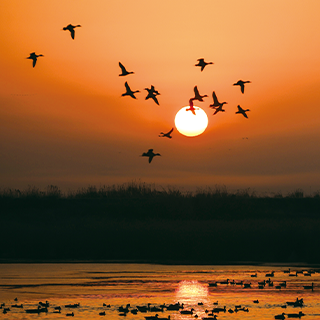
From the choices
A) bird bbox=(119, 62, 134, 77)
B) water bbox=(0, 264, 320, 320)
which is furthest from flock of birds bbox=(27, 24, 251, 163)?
water bbox=(0, 264, 320, 320)

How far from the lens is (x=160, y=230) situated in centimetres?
4338

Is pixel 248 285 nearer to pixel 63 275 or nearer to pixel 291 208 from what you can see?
pixel 63 275

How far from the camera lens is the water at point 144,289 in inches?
821

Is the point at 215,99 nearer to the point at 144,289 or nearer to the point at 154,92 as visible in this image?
the point at 154,92

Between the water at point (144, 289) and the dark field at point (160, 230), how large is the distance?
4.88 metres

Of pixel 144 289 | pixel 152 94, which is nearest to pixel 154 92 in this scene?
pixel 152 94

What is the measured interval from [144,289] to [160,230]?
1820cm

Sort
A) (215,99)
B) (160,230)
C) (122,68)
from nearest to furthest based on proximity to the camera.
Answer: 1. (122,68)
2. (215,99)
3. (160,230)

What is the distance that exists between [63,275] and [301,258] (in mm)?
15881

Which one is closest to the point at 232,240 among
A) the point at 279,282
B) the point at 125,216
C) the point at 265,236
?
the point at 265,236

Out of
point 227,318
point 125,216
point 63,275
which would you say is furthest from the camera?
point 125,216

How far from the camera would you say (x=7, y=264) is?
108 ft

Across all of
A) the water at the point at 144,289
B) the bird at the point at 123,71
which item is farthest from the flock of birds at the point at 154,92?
the water at the point at 144,289

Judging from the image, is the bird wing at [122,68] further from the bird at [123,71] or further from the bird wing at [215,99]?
the bird wing at [215,99]
